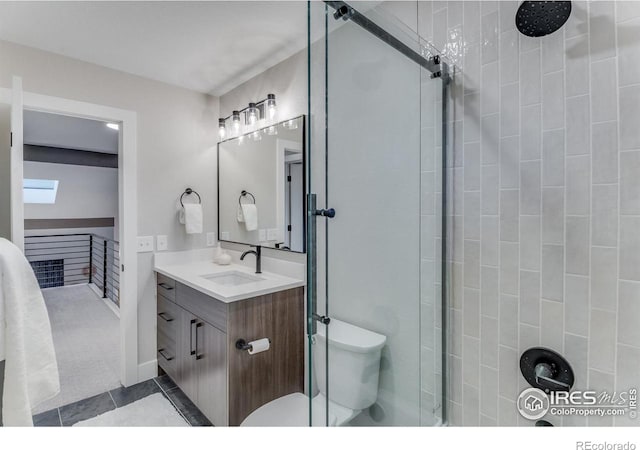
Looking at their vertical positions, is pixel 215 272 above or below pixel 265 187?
below

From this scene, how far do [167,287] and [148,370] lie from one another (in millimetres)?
714

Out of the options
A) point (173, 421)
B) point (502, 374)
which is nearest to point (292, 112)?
point (502, 374)

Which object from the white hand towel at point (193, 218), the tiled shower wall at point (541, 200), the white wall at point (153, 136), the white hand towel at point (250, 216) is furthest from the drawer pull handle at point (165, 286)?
the tiled shower wall at point (541, 200)

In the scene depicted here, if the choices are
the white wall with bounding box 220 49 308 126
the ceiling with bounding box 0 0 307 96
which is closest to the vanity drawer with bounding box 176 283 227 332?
the white wall with bounding box 220 49 308 126

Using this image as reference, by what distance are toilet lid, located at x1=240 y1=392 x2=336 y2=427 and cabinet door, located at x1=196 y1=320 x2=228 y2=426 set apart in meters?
0.28

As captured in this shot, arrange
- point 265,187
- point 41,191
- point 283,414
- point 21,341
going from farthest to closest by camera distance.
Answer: point 41,191 → point 265,187 → point 283,414 → point 21,341

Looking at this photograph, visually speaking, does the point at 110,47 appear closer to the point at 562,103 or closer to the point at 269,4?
the point at 269,4

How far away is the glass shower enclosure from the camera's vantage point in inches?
37.4

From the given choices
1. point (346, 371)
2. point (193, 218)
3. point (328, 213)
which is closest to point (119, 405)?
point (193, 218)

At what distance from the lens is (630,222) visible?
88cm

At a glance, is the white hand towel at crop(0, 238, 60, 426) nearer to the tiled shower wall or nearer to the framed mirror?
the framed mirror

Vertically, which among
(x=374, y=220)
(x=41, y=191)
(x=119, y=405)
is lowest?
(x=119, y=405)

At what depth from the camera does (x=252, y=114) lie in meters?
2.34

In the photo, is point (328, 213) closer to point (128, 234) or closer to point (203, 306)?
point (203, 306)
